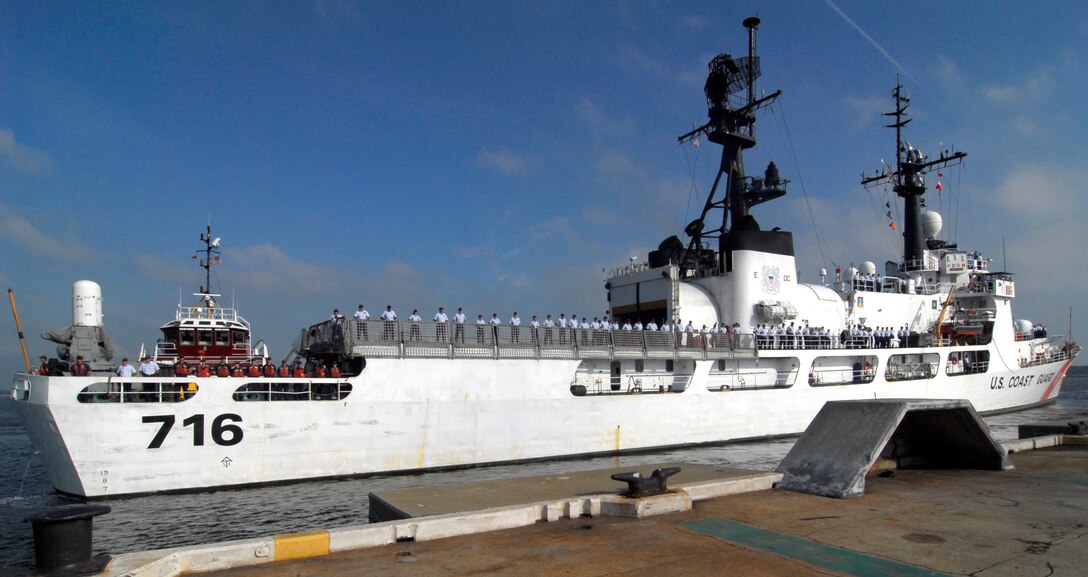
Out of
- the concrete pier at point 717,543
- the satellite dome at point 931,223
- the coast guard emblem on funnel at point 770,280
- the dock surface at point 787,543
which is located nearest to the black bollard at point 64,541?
the concrete pier at point 717,543

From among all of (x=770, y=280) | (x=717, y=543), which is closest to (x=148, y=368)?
(x=717, y=543)

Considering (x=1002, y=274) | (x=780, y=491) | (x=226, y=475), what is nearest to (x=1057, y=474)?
(x=780, y=491)

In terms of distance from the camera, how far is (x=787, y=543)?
630 cm

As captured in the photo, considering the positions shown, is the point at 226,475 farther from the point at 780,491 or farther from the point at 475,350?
the point at 780,491

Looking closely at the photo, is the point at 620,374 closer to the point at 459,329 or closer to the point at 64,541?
the point at 459,329

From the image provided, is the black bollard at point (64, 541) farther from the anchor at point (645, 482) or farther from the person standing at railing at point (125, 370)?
the person standing at railing at point (125, 370)

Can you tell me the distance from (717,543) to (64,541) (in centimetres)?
549

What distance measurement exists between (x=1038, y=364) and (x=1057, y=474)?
35194 millimetres

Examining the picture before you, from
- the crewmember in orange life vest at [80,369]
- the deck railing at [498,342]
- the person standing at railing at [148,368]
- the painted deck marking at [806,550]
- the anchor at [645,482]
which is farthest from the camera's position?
the deck railing at [498,342]

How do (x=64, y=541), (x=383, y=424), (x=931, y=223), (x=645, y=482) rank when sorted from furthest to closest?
1. (x=931, y=223)
2. (x=383, y=424)
3. (x=645, y=482)
4. (x=64, y=541)

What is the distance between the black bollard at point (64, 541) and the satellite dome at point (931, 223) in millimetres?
42866

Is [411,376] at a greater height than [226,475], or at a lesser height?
greater

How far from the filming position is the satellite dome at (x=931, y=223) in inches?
1517

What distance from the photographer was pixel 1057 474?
9.81 m
